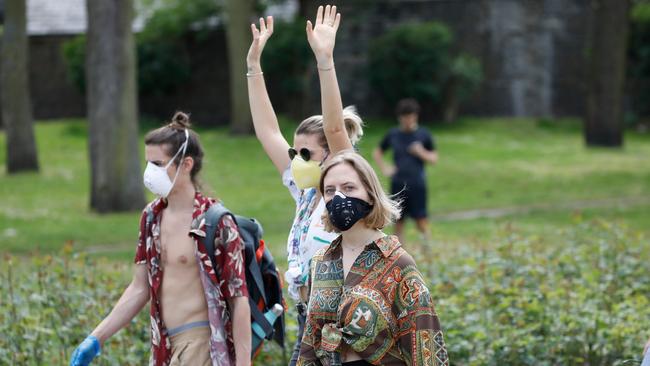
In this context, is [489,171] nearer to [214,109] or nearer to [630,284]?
[214,109]

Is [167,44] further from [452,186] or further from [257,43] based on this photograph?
[257,43]

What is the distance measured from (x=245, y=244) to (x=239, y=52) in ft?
67.6

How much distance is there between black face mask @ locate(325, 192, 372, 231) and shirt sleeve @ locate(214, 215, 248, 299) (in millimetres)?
819

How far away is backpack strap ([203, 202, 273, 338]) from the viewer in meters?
4.73

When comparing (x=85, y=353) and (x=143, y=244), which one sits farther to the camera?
(x=143, y=244)

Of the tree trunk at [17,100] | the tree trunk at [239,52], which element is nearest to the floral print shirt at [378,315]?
the tree trunk at [17,100]

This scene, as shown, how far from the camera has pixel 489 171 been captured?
20.9 metres

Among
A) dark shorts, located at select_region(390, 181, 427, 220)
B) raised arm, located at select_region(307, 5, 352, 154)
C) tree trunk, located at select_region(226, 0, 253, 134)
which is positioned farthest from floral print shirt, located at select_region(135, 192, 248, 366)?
tree trunk, located at select_region(226, 0, 253, 134)

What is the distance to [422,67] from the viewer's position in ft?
89.2

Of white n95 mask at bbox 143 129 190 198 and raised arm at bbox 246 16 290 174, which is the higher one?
raised arm at bbox 246 16 290 174

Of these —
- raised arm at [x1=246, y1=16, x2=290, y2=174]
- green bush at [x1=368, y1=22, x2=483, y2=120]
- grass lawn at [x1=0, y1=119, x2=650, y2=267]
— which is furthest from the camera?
green bush at [x1=368, y1=22, x2=483, y2=120]

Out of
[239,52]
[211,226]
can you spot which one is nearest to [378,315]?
[211,226]

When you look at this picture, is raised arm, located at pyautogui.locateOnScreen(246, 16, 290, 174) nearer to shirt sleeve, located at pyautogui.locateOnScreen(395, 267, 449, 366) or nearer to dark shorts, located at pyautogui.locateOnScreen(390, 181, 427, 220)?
shirt sleeve, located at pyautogui.locateOnScreen(395, 267, 449, 366)

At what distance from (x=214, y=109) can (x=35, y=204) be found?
479 inches
